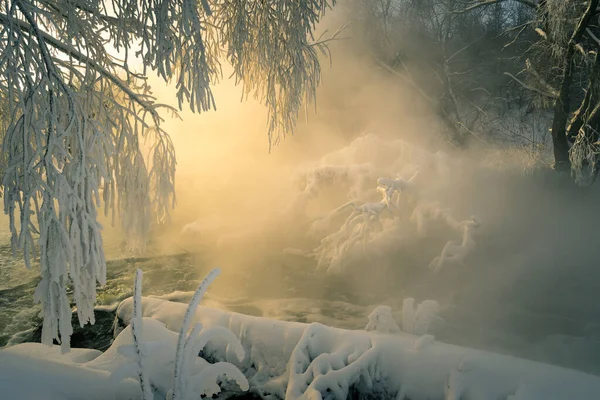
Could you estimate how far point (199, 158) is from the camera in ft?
44.2

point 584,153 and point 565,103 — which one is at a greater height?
point 565,103

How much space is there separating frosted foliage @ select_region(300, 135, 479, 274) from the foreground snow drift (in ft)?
14.5

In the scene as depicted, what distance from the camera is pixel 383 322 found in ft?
10.9

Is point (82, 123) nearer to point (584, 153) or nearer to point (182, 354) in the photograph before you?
point (182, 354)

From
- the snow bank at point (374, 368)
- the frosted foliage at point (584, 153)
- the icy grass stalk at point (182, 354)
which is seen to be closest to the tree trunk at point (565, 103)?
the frosted foliage at point (584, 153)

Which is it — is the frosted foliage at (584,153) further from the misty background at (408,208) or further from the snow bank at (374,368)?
the snow bank at (374,368)

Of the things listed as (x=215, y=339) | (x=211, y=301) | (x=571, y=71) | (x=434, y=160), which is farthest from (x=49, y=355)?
(x=571, y=71)

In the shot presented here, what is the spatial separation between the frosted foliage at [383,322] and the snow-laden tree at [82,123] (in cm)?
203

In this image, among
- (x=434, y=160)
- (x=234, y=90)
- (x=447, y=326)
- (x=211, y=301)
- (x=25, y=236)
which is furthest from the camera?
(x=234, y=90)

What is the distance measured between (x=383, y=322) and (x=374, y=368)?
477 mm

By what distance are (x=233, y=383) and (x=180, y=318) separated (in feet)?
2.65

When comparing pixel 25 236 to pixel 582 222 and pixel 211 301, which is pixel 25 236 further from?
pixel 582 222

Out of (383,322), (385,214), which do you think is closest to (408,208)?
(385,214)

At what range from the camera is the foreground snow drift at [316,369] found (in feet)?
8.34
